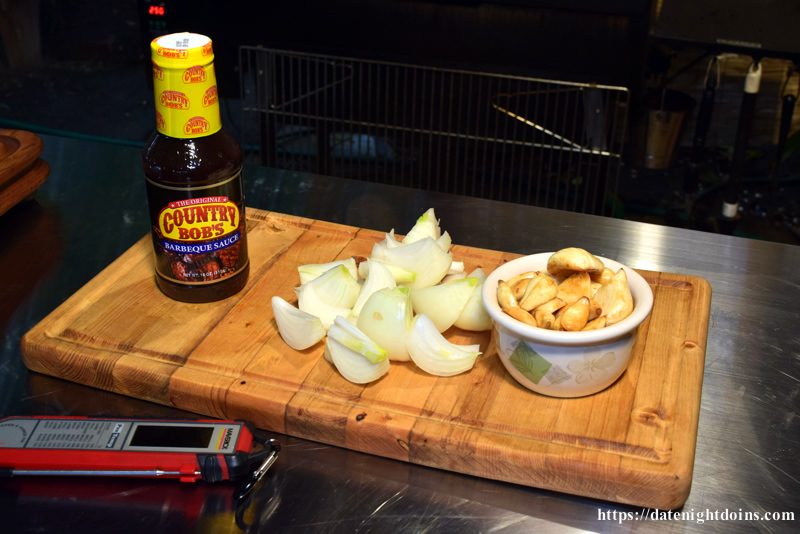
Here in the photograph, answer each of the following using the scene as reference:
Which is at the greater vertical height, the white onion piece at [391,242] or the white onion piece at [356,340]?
the white onion piece at [391,242]

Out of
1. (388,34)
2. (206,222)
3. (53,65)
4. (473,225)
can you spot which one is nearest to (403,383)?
(206,222)

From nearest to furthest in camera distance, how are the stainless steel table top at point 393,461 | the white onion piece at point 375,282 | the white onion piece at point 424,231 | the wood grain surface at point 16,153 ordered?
the stainless steel table top at point 393,461, the white onion piece at point 375,282, the white onion piece at point 424,231, the wood grain surface at point 16,153

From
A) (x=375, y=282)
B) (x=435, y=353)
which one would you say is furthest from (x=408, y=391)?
(x=375, y=282)

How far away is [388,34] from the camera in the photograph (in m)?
1.98

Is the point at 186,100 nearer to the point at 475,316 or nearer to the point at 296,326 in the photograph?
the point at 296,326

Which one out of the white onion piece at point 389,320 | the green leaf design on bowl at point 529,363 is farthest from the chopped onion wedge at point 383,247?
the green leaf design on bowl at point 529,363

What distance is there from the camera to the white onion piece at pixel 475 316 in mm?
945

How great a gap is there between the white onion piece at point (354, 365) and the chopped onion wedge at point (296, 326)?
43 millimetres

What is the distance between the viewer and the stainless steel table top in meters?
0.75

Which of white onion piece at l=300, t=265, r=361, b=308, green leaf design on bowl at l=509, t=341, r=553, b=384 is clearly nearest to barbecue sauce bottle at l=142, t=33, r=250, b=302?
white onion piece at l=300, t=265, r=361, b=308

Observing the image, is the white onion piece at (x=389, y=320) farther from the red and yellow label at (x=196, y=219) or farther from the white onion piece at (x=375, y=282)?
the red and yellow label at (x=196, y=219)

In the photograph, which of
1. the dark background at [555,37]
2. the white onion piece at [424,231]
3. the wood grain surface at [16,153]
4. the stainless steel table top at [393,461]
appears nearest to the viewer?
the stainless steel table top at [393,461]

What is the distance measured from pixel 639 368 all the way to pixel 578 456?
16cm

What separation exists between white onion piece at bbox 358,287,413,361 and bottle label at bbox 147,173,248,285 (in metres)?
0.18
